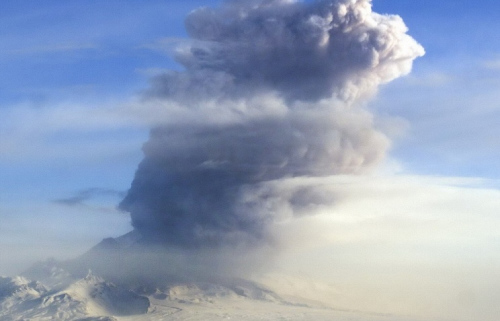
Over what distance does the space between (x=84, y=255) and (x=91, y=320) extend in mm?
19560

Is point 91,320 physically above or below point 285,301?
below

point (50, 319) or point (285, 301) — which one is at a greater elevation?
point (285, 301)

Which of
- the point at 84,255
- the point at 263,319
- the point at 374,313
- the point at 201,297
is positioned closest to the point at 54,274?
the point at 84,255

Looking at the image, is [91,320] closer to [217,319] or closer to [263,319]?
[217,319]

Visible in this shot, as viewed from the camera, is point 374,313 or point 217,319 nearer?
point 217,319

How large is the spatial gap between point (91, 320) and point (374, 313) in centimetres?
4467

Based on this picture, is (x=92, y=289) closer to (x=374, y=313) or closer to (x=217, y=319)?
(x=217, y=319)

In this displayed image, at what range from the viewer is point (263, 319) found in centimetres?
10475

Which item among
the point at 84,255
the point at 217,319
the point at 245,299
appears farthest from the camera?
the point at 84,255

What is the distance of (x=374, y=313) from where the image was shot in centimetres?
11369

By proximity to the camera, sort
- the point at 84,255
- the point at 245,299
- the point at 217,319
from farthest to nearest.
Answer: the point at 84,255 → the point at 245,299 → the point at 217,319

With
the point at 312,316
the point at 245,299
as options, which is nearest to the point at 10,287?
the point at 245,299

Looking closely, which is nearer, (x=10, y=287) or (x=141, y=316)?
(x=141, y=316)

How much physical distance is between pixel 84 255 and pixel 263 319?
1391 inches
